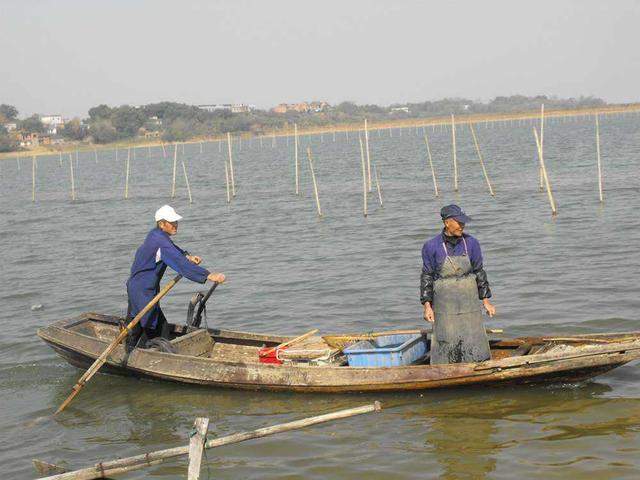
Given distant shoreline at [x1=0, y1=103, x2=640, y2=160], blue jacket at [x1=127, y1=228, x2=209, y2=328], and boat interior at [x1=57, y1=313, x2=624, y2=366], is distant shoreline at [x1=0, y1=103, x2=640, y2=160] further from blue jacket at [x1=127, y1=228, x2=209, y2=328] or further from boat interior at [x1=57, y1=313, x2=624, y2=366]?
blue jacket at [x1=127, y1=228, x2=209, y2=328]

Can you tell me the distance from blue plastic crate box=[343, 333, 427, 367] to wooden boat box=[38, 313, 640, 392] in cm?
19

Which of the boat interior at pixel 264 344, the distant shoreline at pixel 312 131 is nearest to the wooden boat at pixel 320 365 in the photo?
the boat interior at pixel 264 344

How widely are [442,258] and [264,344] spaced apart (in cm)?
300

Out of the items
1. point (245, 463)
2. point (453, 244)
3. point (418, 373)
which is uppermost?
point (453, 244)

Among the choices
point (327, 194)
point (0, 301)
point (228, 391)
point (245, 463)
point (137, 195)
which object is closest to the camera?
point (245, 463)

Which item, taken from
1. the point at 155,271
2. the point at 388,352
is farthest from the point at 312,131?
the point at 388,352

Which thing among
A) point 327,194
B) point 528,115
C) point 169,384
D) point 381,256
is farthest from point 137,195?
point 528,115

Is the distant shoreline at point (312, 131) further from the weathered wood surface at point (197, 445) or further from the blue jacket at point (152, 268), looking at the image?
the weathered wood surface at point (197, 445)

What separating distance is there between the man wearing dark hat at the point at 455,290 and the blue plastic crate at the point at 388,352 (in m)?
0.51

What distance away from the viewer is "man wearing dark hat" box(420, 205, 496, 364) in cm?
764

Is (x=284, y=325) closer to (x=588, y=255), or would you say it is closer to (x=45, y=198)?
(x=588, y=255)

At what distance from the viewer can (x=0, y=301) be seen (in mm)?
15344

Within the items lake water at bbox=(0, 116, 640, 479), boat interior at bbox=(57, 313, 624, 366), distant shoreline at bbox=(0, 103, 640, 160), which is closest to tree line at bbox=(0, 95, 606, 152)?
distant shoreline at bbox=(0, 103, 640, 160)

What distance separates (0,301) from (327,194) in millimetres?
19099
